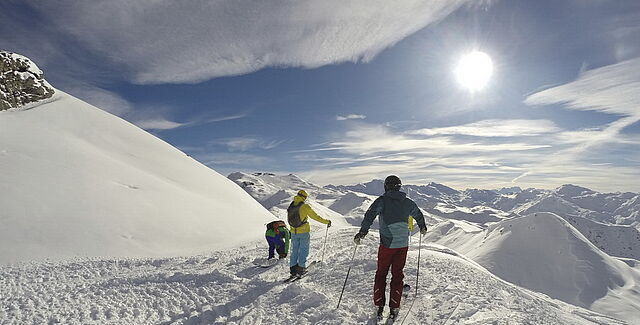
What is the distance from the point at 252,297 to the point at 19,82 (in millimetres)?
35326

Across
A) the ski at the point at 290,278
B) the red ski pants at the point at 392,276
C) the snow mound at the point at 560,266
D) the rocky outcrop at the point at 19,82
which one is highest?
the rocky outcrop at the point at 19,82

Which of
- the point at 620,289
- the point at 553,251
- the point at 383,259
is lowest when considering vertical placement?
the point at 620,289

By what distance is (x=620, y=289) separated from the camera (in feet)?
249

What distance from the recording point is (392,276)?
254 inches

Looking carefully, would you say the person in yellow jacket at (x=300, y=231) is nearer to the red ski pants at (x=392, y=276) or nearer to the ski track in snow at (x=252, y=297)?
the ski track in snow at (x=252, y=297)

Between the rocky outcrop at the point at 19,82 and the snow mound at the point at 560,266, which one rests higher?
the rocky outcrop at the point at 19,82

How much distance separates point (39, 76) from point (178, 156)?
16420 mm

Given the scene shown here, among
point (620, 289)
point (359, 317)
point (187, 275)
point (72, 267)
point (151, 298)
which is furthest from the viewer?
point (620, 289)

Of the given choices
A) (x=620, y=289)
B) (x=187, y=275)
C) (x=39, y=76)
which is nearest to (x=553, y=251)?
(x=620, y=289)

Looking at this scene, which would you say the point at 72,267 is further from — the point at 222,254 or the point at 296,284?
the point at 296,284

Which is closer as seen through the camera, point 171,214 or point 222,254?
point 222,254

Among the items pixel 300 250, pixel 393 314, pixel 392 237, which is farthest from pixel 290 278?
pixel 392 237

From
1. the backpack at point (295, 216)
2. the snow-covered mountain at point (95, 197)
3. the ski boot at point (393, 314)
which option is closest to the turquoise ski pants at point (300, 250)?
the backpack at point (295, 216)

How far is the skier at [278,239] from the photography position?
11156 millimetres
